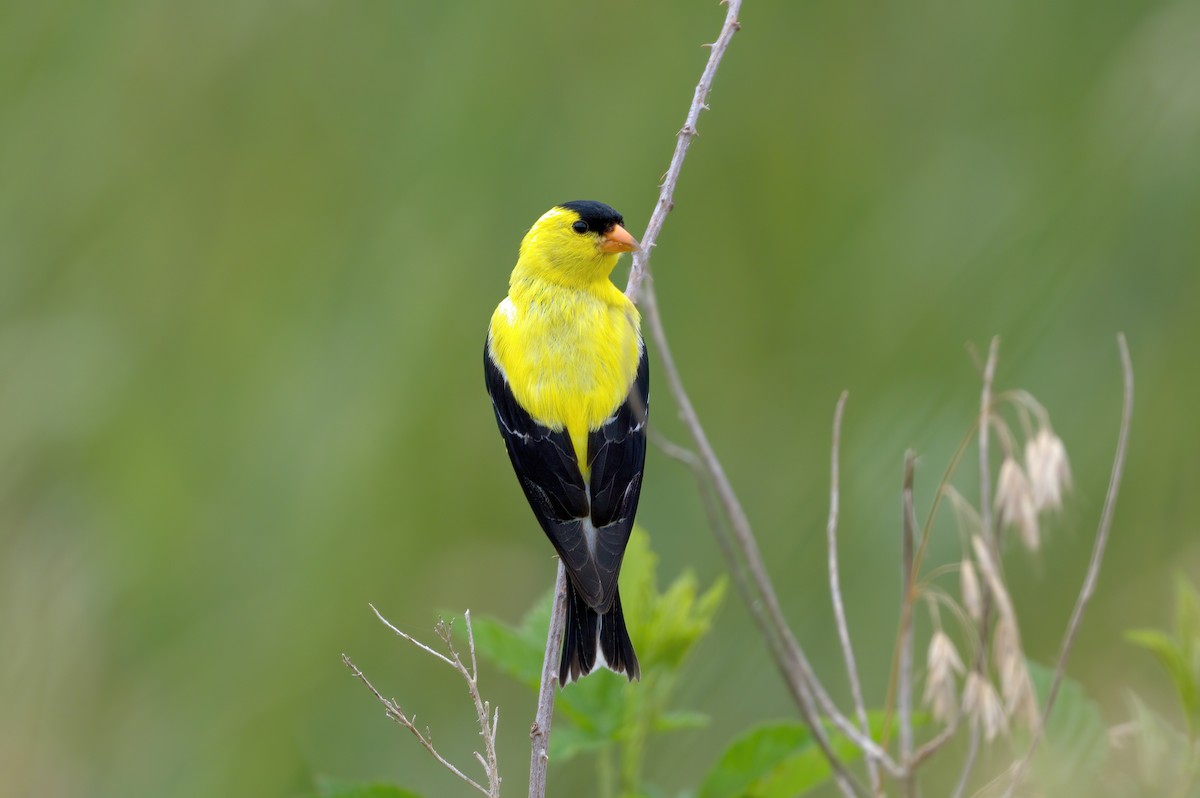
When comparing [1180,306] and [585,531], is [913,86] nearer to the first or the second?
[1180,306]

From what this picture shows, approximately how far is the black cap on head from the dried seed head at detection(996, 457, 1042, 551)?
36.3 inches

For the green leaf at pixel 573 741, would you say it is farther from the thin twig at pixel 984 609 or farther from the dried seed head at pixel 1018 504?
the dried seed head at pixel 1018 504

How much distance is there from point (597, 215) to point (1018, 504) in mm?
1002

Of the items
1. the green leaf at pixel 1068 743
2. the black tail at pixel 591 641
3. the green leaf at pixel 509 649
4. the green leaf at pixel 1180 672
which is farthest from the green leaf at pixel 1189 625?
the green leaf at pixel 509 649

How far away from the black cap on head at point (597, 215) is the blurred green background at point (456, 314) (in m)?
0.30

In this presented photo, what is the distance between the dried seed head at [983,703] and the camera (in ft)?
4.96

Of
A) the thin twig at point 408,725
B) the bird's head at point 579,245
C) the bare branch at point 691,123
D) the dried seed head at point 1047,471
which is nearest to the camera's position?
the thin twig at point 408,725

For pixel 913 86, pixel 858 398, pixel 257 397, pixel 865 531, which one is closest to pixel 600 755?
pixel 865 531

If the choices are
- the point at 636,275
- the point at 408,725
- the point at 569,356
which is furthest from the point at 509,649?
the point at 636,275

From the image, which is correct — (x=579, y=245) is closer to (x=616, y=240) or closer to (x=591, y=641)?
(x=616, y=240)

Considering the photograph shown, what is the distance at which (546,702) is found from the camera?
4.80 feet

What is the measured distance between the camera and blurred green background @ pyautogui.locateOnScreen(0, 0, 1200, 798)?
85.6 inches

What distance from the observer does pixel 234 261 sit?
2.77m

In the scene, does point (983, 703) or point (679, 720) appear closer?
point (983, 703)
